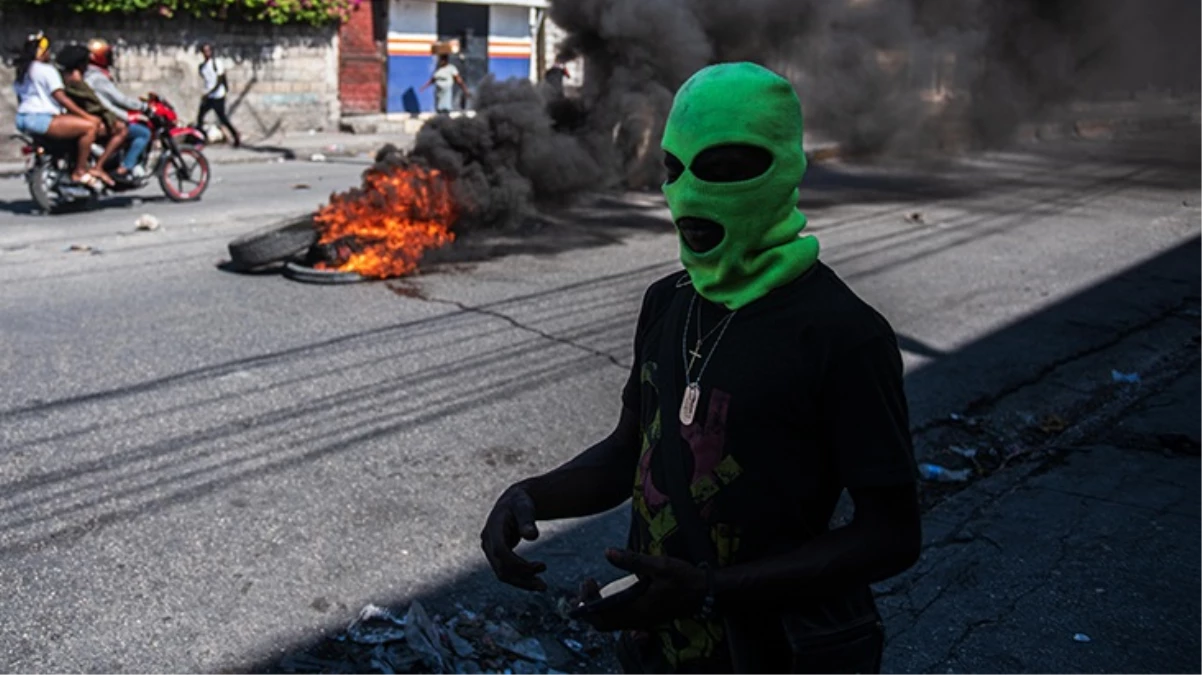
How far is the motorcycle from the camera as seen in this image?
449 inches

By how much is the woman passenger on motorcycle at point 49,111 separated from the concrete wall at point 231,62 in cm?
673

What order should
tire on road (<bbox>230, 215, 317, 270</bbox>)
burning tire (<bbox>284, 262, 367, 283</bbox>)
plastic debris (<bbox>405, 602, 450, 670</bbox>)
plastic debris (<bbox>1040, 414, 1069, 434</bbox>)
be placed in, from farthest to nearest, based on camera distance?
tire on road (<bbox>230, 215, 317, 270</bbox>) < burning tire (<bbox>284, 262, 367, 283</bbox>) < plastic debris (<bbox>1040, 414, 1069, 434</bbox>) < plastic debris (<bbox>405, 602, 450, 670</bbox>)

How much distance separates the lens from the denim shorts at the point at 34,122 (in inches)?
442

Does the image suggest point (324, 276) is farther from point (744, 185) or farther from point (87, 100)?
point (744, 185)

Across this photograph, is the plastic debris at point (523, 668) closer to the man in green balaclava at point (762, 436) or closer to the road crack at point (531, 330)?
the man in green balaclava at point (762, 436)

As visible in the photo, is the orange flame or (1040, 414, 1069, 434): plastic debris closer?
(1040, 414, 1069, 434): plastic debris

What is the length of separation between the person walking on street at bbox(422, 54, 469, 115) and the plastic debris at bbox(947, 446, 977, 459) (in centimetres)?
1885

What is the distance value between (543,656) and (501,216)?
7353mm

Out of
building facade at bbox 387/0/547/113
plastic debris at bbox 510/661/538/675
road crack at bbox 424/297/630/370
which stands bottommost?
plastic debris at bbox 510/661/538/675

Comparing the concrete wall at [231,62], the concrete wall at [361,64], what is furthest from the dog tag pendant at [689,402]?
the concrete wall at [361,64]

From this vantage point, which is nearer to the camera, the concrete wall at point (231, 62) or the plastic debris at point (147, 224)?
the plastic debris at point (147, 224)

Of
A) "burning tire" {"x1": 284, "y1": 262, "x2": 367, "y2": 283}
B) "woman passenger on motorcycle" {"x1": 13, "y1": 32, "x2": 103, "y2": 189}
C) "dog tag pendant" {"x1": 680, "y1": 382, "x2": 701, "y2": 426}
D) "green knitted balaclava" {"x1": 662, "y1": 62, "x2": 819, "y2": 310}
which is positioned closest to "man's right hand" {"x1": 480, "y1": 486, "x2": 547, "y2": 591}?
"dog tag pendant" {"x1": 680, "y1": 382, "x2": 701, "y2": 426}

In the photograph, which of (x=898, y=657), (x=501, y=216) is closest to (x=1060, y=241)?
(x=501, y=216)

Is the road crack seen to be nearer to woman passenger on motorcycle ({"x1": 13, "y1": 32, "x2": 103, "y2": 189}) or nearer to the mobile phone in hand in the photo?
the mobile phone in hand
